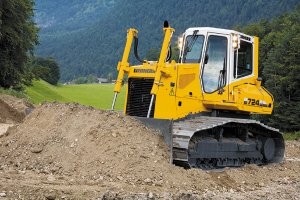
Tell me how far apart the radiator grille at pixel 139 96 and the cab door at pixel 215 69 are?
1.41m

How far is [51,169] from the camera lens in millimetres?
11289

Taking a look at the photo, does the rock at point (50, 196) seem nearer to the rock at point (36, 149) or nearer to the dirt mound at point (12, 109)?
the rock at point (36, 149)

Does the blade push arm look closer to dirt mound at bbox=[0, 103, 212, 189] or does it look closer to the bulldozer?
the bulldozer

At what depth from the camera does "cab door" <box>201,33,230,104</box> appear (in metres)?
13.9

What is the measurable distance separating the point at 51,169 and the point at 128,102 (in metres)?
3.26

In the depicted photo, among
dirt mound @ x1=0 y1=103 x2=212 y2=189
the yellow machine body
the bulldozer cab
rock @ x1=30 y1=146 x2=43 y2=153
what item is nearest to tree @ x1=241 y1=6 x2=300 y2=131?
the yellow machine body

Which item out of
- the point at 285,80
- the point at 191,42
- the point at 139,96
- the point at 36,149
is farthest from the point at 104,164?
the point at 285,80

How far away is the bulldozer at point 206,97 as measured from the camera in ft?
42.4

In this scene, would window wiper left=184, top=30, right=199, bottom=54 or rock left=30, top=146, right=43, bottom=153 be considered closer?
rock left=30, top=146, right=43, bottom=153

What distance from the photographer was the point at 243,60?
14938mm

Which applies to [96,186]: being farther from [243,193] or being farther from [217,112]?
[217,112]

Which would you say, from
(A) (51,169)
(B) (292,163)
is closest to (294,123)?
(B) (292,163)

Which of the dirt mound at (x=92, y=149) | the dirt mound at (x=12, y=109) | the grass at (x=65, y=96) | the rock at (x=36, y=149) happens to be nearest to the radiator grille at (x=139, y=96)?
the dirt mound at (x=92, y=149)

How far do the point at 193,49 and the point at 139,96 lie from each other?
72.0 inches
